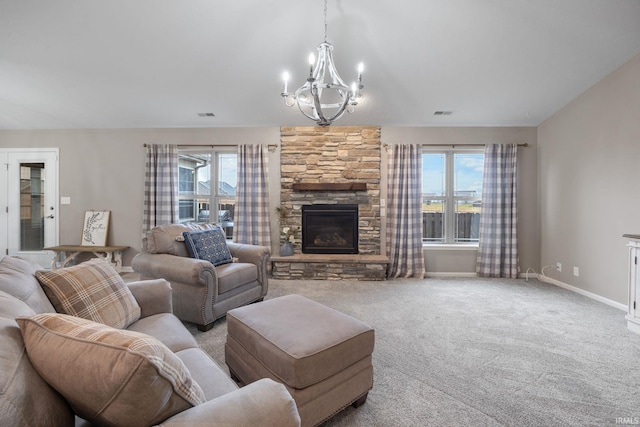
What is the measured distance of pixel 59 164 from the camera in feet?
15.9

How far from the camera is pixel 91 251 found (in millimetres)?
4516

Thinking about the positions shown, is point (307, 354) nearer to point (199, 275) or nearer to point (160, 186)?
point (199, 275)

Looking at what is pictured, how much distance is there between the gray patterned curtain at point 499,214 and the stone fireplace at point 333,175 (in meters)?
1.61

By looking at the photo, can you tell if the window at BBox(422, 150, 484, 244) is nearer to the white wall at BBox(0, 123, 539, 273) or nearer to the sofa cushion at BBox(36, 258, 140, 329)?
the white wall at BBox(0, 123, 539, 273)

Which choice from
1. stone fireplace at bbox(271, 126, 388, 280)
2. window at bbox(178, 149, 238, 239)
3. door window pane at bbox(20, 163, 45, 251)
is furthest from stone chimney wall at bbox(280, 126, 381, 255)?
door window pane at bbox(20, 163, 45, 251)

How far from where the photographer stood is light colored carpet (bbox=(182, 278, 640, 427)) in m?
1.63

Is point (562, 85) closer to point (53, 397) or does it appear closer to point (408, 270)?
point (408, 270)

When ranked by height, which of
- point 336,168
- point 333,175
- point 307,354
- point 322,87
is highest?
point 322,87

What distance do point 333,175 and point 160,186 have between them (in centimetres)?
277

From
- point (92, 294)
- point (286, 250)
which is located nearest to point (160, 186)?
point (286, 250)

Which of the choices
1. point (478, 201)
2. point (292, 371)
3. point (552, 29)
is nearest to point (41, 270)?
point (292, 371)

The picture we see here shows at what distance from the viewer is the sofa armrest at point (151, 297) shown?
175 cm

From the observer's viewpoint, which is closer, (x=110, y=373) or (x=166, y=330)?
(x=110, y=373)

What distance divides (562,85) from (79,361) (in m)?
4.96
